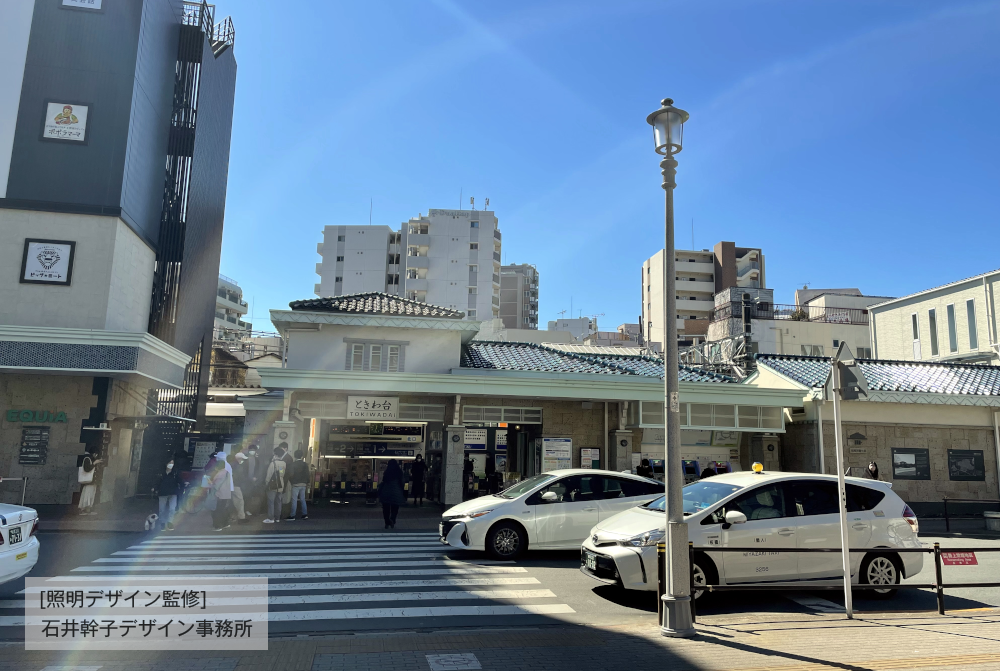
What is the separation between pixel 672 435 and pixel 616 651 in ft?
7.78

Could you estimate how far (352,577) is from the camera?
390 inches

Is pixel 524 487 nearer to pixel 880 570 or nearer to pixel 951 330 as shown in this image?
pixel 880 570

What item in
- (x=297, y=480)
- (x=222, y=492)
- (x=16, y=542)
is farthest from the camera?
(x=297, y=480)

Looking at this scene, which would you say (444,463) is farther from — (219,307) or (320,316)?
(219,307)

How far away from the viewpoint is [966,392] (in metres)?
21.4

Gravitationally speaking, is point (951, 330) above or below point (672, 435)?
above

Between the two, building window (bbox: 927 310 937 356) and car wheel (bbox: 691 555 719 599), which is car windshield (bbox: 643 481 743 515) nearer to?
car wheel (bbox: 691 555 719 599)

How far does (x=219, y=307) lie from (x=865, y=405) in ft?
264

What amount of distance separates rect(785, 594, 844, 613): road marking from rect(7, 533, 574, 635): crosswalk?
10.8 ft

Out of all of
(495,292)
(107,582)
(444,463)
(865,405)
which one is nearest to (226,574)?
(107,582)

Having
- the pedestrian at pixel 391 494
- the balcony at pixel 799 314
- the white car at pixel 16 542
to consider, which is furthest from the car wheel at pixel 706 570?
the balcony at pixel 799 314

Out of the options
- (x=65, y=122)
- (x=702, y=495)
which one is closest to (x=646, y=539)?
(x=702, y=495)

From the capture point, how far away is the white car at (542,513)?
11680 millimetres

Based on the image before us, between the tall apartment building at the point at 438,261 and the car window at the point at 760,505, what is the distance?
6035 cm
